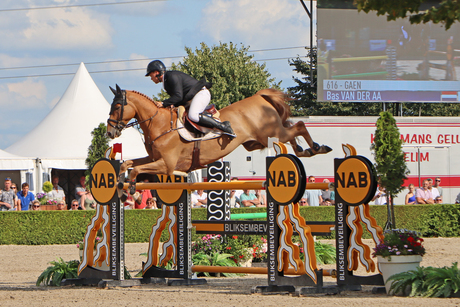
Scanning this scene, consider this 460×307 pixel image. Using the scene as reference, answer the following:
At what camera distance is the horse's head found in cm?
641

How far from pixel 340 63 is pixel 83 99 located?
8.26 m

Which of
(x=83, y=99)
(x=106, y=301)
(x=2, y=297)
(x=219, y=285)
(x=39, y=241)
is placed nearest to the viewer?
(x=106, y=301)

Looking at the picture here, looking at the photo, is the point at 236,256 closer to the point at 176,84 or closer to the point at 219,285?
the point at 219,285

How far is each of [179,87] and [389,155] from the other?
431 centimetres

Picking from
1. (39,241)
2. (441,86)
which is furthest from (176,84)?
(441,86)

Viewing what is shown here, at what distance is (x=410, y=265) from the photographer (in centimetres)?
605

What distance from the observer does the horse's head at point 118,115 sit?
21.0 ft

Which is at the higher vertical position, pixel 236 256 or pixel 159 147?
pixel 159 147

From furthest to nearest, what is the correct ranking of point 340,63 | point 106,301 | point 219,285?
point 340,63 < point 219,285 < point 106,301

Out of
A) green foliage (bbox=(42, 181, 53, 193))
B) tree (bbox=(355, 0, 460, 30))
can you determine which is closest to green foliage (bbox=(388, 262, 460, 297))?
tree (bbox=(355, 0, 460, 30))

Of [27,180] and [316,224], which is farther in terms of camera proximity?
[27,180]

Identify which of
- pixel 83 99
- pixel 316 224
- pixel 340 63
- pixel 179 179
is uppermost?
pixel 340 63

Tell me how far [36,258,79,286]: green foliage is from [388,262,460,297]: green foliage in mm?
3911

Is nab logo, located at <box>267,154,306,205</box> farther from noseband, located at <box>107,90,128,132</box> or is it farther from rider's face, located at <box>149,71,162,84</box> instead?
noseband, located at <box>107,90,128,132</box>
